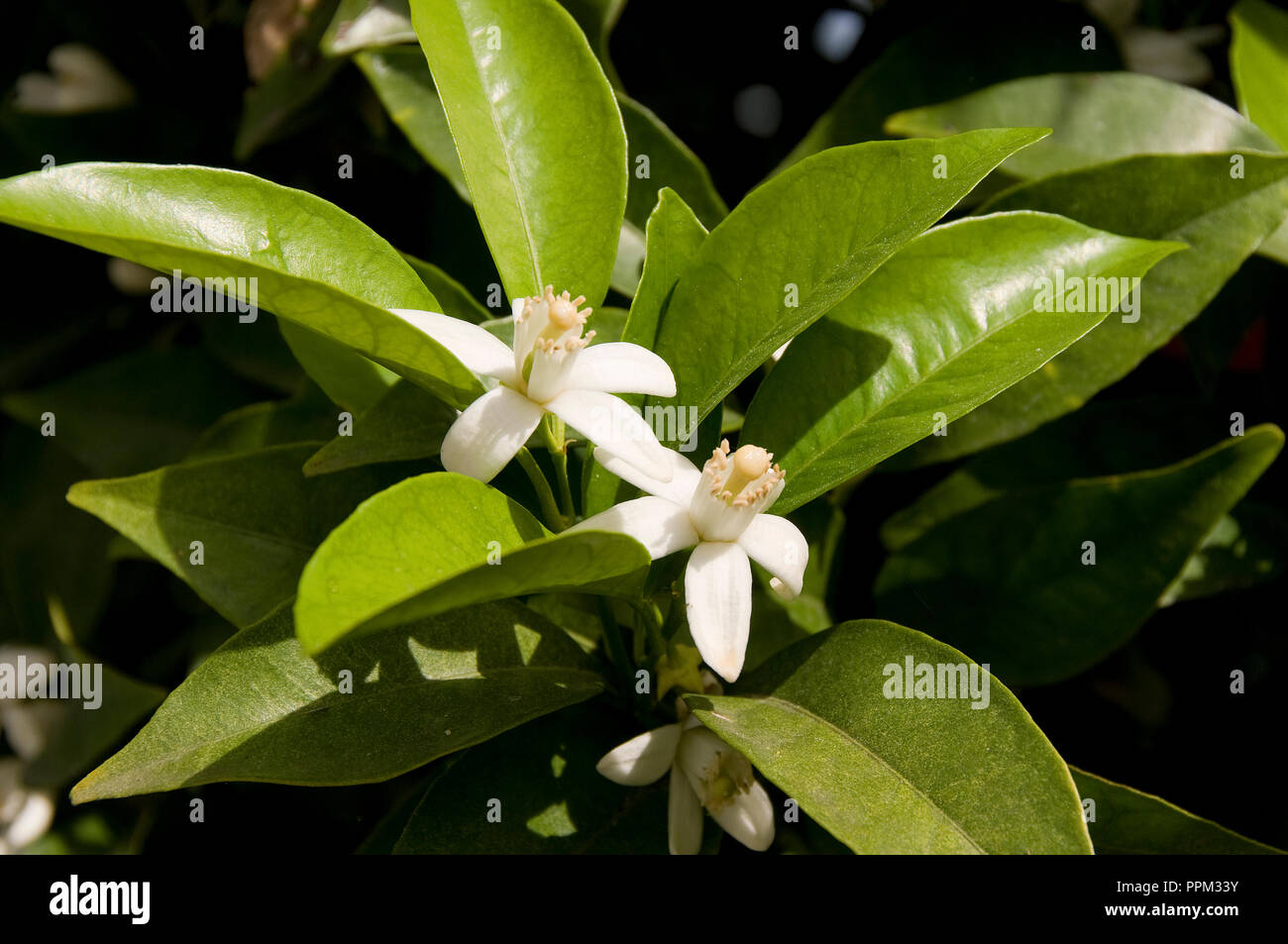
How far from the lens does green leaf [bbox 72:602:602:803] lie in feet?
2.58

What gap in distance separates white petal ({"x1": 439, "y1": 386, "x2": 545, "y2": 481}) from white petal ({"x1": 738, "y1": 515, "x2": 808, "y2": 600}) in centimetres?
19

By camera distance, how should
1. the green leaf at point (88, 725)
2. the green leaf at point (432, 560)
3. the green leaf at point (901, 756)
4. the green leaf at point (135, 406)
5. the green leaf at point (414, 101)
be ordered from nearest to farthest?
the green leaf at point (432, 560) → the green leaf at point (901, 756) → the green leaf at point (414, 101) → the green leaf at point (88, 725) → the green leaf at point (135, 406)

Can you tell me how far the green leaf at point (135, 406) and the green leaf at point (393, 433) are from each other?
0.75m

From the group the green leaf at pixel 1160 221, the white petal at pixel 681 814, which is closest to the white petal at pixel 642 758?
the white petal at pixel 681 814

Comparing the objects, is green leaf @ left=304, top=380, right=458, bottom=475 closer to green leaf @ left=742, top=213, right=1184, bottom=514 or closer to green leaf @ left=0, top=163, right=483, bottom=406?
green leaf @ left=0, top=163, right=483, bottom=406

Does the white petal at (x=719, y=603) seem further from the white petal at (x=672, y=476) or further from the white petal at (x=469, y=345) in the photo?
the white petal at (x=469, y=345)

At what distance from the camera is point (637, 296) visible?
0.92 metres

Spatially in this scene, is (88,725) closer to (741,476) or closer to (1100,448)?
(741,476)

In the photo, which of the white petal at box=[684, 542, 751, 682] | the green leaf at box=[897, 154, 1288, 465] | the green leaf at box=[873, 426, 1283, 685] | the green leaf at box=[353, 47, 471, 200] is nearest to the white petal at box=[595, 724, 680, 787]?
the white petal at box=[684, 542, 751, 682]

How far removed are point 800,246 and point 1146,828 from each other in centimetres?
62

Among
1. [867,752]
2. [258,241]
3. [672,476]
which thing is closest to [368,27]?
[258,241]

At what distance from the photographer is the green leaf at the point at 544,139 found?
91cm

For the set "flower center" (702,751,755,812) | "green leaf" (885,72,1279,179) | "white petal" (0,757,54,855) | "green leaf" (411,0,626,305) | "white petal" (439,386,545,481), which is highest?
"green leaf" (885,72,1279,179)

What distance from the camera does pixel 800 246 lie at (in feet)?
2.89
